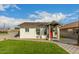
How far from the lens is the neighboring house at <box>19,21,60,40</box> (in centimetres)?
1147

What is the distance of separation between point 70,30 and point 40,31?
376 centimetres

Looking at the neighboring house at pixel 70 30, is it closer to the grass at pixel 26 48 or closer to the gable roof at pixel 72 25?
the gable roof at pixel 72 25

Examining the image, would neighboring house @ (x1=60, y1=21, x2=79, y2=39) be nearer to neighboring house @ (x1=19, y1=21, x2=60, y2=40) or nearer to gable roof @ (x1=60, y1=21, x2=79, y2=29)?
gable roof @ (x1=60, y1=21, x2=79, y2=29)

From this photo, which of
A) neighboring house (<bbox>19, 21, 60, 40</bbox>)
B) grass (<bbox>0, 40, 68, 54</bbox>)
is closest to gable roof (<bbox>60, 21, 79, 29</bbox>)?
grass (<bbox>0, 40, 68, 54</bbox>)

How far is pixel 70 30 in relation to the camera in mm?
9812

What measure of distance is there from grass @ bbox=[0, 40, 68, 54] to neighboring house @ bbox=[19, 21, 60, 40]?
166 cm

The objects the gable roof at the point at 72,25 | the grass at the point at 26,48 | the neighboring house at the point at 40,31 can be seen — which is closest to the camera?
the grass at the point at 26,48

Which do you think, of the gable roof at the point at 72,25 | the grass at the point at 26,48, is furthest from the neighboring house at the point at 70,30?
the grass at the point at 26,48

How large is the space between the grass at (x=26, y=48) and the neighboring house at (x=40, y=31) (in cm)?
166

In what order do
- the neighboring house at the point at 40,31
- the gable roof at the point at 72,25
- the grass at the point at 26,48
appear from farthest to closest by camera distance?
the neighboring house at the point at 40,31 < the gable roof at the point at 72,25 < the grass at the point at 26,48

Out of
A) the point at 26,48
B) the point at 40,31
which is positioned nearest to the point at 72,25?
the point at 26,48

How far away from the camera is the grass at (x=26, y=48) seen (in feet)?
27.3
